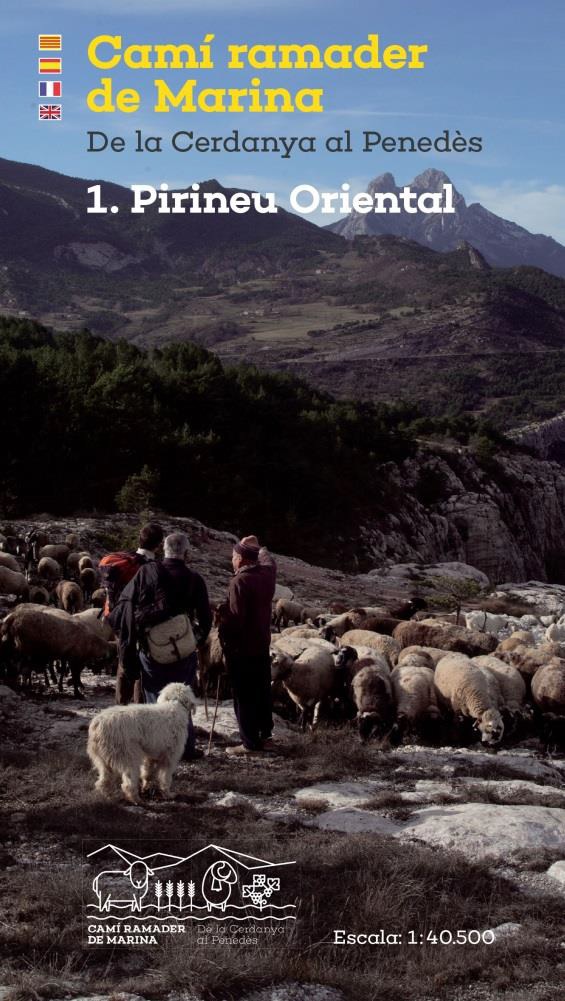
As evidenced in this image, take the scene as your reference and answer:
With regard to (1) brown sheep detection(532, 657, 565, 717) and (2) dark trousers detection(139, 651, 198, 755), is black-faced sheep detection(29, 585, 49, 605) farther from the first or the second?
(1) brown sheep detection(532, 657, 565, 717)

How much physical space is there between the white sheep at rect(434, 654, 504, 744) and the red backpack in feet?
12.1

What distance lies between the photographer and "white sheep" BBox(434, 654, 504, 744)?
372 inches

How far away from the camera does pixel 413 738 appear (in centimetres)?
952

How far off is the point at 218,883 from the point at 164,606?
2.58 m

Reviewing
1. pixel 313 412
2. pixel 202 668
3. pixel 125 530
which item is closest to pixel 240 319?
pixel 313 412

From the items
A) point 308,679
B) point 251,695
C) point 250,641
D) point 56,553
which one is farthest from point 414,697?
point 56,553

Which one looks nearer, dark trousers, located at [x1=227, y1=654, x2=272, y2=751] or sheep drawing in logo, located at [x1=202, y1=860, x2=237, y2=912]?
sheep drawing in logo, located at [x1=202, y1=860, x2=237, y2=912]

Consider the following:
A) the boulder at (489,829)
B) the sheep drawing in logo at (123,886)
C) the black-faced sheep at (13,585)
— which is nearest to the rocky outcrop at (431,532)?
the black-faced sheep at (13,585)

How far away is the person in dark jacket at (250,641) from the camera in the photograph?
27.8 ft

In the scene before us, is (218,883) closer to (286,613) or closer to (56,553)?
(286,613)

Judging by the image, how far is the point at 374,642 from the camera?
12.2 m

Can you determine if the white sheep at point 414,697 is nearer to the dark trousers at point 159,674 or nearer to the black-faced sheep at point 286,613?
the dark trousers at point 159,674

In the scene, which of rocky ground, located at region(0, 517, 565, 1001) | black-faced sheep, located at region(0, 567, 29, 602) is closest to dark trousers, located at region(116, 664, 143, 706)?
rocky ground, located at region(0, 517, 565, 1001)

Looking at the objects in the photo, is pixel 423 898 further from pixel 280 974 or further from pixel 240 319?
pixel 240 319
